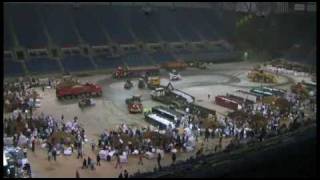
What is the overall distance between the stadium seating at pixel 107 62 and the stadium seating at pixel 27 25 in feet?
20.3

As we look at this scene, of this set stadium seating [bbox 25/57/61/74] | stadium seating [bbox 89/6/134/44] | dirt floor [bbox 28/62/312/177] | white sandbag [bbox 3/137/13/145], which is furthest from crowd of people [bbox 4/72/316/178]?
stadium seating [bbox 89/6/134/44]

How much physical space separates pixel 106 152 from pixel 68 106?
1283 centimetres

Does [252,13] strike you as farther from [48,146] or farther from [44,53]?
[48,146]

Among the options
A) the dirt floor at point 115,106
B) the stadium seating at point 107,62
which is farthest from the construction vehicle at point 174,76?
the stadium seating at point 107,62

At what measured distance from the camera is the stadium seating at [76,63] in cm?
5600

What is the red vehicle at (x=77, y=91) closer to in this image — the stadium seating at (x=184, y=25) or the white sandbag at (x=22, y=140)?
the white sandbag at (x=22, y=140)

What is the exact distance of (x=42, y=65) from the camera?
5522 centimetres

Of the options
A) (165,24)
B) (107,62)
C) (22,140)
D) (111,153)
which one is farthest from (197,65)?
(111,153)

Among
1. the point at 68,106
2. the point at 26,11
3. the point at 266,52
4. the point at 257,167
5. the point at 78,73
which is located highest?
the point at 26,11

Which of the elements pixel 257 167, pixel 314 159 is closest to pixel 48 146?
pixel 257 167

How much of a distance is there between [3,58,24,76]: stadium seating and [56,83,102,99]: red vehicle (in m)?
11.2

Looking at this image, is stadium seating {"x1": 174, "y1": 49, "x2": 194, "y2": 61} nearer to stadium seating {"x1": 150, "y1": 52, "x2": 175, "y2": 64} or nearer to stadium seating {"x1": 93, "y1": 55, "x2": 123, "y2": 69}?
stadium seating {"x1": 150, "y1": 52, "x2": 175, "y2": 64}

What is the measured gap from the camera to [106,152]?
29.0 m

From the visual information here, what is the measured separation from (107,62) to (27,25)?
10692 millimetres
